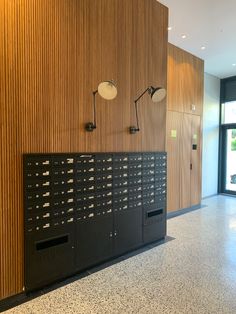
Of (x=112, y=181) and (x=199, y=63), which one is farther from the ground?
(x=199, y=63)

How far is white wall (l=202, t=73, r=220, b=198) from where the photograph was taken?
668 cm

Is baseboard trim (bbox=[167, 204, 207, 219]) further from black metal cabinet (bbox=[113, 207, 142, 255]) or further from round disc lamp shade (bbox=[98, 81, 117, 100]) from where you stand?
round disc lamp shade (bbox=[98, 81, 117, 100])

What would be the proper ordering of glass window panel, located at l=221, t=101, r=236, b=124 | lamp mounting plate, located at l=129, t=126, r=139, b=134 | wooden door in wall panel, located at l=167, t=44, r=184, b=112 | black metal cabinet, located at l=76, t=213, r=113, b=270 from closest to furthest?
1. black metal cabinet, located at l=76, t=213, r=113, b=270
2. lamp mounting plate, located at l=129, t=126, r=139, b=134
3. wooden door in wall panel, located at l=167, t=44, r=184, b=112
4. glass window panel, located at l=221, t=101, r=236, b=124

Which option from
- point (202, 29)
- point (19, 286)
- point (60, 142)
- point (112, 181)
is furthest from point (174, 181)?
point (19, 286)

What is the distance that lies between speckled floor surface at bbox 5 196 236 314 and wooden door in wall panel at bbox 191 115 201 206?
194 cm

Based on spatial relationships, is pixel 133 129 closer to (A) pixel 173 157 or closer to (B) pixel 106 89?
(B) pixel 106 89

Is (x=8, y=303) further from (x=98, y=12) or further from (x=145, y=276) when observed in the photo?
(x=98, y=12)

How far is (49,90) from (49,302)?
6.51ft

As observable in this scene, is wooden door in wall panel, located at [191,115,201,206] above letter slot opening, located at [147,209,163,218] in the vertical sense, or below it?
above

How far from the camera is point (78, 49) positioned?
2.69 meters

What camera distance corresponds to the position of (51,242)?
2529 millimetres

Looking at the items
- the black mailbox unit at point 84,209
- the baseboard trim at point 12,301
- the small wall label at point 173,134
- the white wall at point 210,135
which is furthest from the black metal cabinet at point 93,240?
the white wall at point 210,135

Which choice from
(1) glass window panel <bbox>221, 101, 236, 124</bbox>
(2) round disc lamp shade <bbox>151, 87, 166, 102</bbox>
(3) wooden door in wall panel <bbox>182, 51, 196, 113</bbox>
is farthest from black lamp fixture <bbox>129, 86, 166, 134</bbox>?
(1) glass window panel <bbox>221, 101, 236, 124</bbox>

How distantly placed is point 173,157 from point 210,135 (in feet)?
7.81
